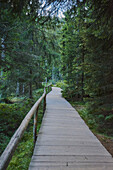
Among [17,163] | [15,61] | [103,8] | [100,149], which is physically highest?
[103,8]

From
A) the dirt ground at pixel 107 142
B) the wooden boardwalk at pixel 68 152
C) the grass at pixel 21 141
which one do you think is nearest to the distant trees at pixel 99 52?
the dirt ground at pixel 107 142

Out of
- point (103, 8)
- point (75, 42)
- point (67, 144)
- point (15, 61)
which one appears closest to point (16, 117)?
point (15, 61)

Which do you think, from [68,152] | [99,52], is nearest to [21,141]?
[68,152]

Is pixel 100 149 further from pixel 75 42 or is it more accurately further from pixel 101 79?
pixel 75 42

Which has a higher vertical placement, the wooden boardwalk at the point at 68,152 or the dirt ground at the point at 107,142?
the wooden boardwalk at the point at 68,152

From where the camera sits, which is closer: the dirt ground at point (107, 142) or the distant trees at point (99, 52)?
the dirt ground at point (107, 142)

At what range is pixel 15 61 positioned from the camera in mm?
6289

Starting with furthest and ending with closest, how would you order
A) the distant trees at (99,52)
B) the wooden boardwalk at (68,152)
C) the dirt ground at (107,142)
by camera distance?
the distant trees at (99,52) < the dirt ground at (107,142) < the wooden boardwalk at (68,152)

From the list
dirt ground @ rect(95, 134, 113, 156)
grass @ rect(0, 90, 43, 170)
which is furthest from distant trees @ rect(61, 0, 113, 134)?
grass @ rect(0, 90, 43, 170)

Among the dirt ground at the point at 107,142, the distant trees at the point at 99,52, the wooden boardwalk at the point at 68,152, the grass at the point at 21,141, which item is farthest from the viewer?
the distant trees at the point at 99,52

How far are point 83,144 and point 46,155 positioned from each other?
3.83 ft

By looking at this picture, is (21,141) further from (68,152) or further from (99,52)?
(99,52)

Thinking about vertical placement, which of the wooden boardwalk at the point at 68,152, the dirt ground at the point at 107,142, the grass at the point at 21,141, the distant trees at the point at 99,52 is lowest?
the grass at the point at 21,141

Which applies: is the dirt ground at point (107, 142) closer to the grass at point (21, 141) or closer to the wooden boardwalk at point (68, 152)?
the wooden boardwalk at point (68, 152)
